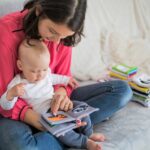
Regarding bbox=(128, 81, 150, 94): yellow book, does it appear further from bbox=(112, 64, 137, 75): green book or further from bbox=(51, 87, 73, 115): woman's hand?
bbox=(51, 87, 73, 115): woman's hand

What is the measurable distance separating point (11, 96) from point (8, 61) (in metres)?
0.14

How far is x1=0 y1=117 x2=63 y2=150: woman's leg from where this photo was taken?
111cm

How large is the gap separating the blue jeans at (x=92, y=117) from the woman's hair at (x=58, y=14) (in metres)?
0.34

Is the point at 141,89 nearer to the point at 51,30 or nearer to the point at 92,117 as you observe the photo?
the point at 92,117

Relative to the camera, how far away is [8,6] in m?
1.45

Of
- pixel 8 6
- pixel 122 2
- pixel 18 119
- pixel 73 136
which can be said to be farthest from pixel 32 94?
pixel 122 2

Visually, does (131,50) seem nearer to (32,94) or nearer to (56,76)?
(56,76)

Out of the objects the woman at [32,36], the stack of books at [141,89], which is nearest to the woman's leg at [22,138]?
the woman at [32,36]

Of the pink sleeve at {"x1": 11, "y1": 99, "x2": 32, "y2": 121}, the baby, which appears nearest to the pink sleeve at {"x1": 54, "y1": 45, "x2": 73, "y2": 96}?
the baby

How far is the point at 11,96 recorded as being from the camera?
113cm

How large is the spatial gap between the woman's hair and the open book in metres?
0.30

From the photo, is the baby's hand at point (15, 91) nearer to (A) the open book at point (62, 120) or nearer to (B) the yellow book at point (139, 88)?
(A) the open book at point (62, 120)

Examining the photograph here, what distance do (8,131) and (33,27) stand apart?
38 centimetres

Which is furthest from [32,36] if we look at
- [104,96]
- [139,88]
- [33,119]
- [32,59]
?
[139,88]
